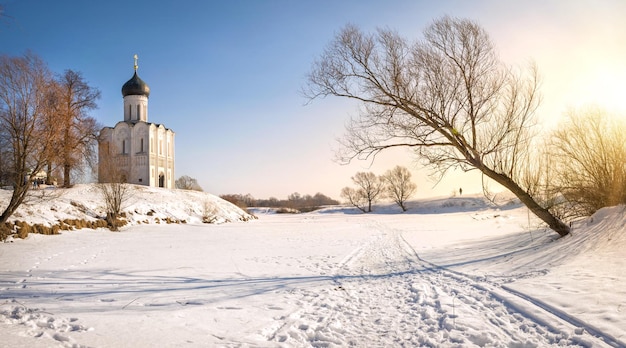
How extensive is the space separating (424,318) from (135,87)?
44.7 meters

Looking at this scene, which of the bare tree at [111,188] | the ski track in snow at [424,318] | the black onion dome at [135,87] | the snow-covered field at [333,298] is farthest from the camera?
the black onion dome at [135,87]

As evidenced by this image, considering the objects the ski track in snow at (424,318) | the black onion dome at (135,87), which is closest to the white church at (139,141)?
the black onion dome at (135,87)

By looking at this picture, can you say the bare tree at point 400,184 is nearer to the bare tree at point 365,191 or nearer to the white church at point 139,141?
the bare tree at point 365,191

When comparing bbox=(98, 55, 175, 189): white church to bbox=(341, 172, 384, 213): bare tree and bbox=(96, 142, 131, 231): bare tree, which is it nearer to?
bbox=(96, 142, 131, 231): bare tree

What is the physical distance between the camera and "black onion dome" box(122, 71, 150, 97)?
139 feet

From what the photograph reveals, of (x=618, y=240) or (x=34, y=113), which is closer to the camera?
(x=618, y=240)

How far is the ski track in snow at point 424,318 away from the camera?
4023mm

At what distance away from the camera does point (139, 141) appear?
41281mm

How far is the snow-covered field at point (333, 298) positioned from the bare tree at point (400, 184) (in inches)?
2290

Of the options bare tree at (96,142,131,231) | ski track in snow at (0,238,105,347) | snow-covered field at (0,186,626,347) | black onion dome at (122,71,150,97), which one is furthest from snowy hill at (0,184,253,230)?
black onion dome at (122,71,150,97)

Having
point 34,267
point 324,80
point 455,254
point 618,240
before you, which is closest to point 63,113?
point 34,267

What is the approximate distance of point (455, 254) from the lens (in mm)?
10805

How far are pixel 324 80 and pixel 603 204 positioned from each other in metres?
8.41

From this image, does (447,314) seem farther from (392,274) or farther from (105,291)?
(105,291)
